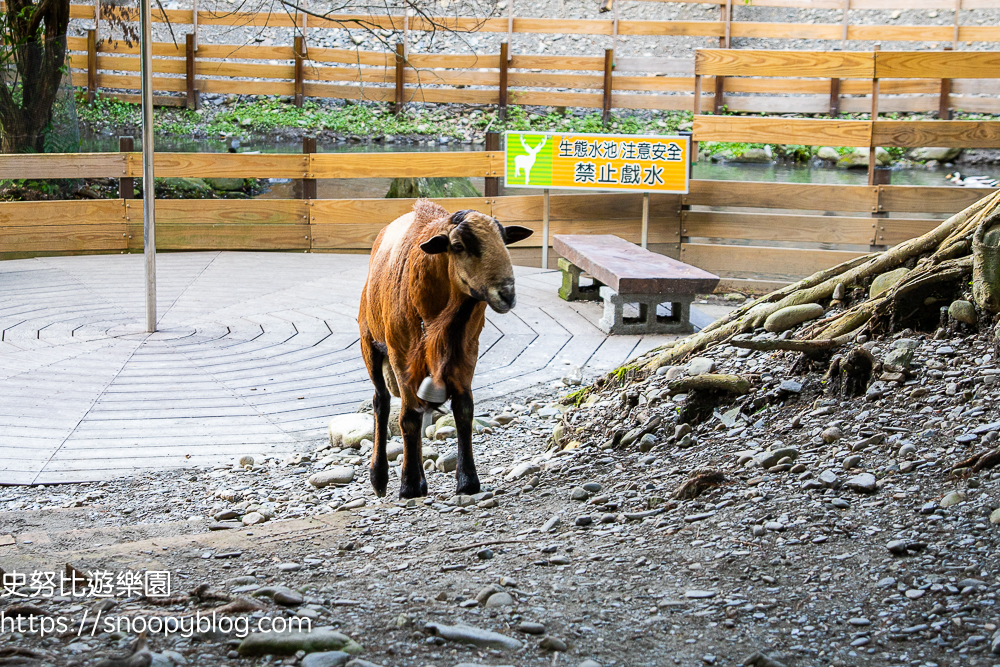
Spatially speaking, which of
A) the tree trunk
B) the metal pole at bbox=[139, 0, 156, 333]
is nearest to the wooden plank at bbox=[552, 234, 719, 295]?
the metal pole at bbox=[139, 0, 156, 333]

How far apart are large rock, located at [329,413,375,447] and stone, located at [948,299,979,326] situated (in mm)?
3300

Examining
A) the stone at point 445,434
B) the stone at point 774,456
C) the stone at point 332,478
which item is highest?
the stone at point 774,456

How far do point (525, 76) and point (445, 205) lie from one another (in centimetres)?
1378

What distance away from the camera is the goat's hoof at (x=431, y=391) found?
4543 millimetres

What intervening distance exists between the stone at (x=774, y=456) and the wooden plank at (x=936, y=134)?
7455mm

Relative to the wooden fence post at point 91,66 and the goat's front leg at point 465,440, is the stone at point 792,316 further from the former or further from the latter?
the wooden fence post at point 91,66

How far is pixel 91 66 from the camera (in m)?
23.4

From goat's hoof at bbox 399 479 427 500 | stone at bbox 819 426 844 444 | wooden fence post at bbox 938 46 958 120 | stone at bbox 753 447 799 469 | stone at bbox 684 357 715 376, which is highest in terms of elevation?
wooden fence post at bbox 938 46 958 120

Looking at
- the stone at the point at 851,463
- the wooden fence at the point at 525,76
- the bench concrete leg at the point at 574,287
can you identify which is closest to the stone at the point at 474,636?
the stone at the point at 851,463

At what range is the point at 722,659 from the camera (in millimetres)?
2949

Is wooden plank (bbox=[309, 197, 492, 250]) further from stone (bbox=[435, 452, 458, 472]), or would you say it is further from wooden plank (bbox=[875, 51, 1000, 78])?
stone (bbox=[435, 452, 458, 472])

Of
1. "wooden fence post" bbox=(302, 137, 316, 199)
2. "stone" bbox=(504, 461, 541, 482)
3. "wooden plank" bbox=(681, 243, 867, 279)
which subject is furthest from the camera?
"wooden fence post" bbox=(302, 137, 316, 199)

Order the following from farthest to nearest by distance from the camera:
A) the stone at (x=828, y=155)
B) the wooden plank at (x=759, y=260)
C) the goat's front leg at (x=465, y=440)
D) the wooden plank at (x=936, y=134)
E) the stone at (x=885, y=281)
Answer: the stone at (x=828, y=155) → the wooden plank at (x=759, y=260) → the wooden plank at (x=936, y=134) → the stone at (x=885, y=281) → the goat's front leg at (x=465, y=440)

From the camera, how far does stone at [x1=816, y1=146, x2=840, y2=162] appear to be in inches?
872
